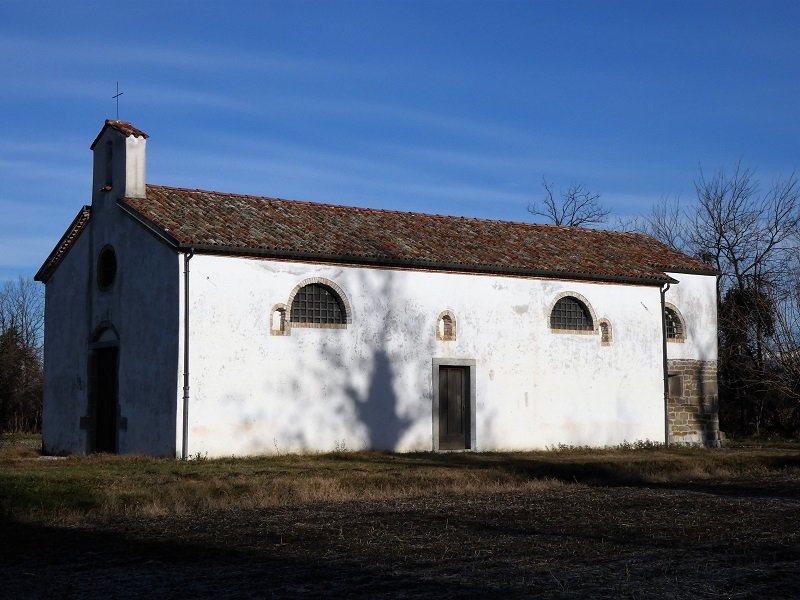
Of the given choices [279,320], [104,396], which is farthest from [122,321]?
[279,320]

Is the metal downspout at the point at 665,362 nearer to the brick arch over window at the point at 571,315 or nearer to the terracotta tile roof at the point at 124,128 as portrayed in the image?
the brick arch over window at the point at 571,315

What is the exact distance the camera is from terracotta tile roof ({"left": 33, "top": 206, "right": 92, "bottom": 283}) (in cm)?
2564

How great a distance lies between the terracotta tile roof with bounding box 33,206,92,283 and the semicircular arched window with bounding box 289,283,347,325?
19.8 ft

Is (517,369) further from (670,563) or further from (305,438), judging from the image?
(670,563)

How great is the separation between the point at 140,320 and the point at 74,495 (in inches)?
342

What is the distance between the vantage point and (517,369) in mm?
25906

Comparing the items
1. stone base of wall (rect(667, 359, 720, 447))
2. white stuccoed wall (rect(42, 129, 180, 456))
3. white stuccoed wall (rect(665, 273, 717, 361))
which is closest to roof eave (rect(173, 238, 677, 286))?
white stuccoed wall (rect(42, 129, 180, 456))

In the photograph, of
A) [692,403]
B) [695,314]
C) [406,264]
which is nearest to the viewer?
[406,264]

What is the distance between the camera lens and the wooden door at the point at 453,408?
986 inches

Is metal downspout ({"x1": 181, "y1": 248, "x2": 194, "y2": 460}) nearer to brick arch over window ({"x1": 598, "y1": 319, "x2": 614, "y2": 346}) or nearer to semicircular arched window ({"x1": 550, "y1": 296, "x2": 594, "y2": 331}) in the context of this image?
semicircular arched window ({"x1": 550, "y1": 296, "x2": 594, "y2": 331})

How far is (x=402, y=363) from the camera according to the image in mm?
24312

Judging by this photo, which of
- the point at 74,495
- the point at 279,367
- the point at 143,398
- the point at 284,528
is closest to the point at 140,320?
the point at 143,398

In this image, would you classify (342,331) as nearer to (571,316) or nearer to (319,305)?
(319,305)

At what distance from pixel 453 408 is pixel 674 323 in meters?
7.50
